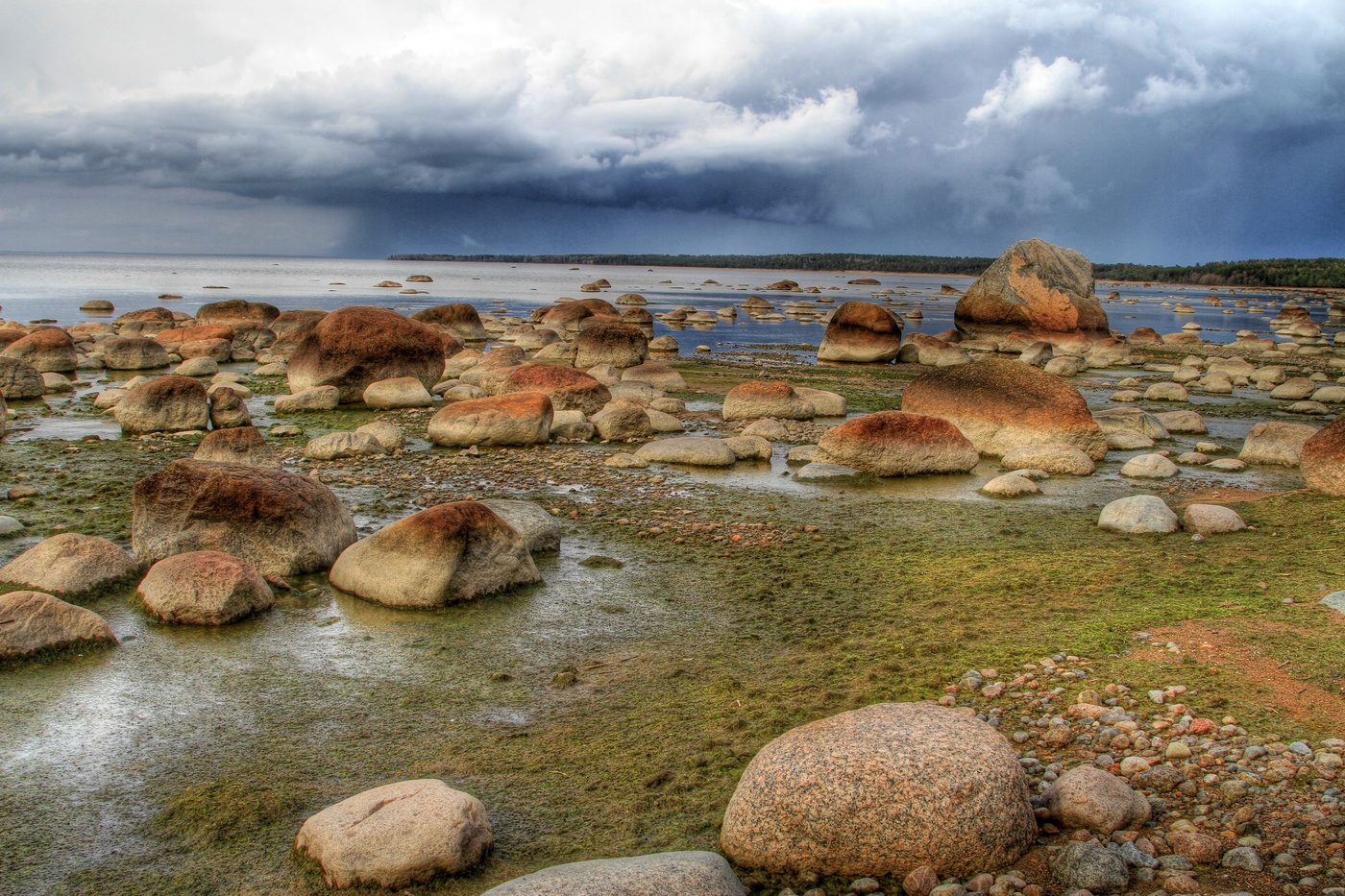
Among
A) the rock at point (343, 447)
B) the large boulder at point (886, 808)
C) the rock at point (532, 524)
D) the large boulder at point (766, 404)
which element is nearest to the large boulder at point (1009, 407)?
the large boulder at point (766, 404)

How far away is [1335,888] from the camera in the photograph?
3.57 m

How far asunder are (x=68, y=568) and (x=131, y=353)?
60.0 feet

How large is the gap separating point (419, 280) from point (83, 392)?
88785 millimetres

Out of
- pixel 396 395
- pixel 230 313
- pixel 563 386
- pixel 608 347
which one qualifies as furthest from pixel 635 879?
pixel 230 313

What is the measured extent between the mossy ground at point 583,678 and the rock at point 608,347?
16.8 meters

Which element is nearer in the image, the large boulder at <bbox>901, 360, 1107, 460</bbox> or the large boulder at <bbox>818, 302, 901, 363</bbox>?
the large boulder at <bbox>901, 360, 1107, 460</bbox>

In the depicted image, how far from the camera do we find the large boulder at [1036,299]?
1398 inches

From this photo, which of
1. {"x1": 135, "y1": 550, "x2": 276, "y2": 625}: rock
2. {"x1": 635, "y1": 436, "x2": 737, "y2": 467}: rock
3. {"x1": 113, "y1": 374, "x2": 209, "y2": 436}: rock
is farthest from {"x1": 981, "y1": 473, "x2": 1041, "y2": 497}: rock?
{"x1": 113, "y1": 374, "x2": 209, "y2": 436}: rock

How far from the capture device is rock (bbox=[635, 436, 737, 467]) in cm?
1290

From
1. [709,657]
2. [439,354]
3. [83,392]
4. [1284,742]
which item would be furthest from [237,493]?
[83,392]

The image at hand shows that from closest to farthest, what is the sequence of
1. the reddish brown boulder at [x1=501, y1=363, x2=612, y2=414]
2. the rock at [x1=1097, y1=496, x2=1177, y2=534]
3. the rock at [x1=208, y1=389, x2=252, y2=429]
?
1. the rock at [x1=1097, y1=496, x2=1177, y2=534]
2. the rock at [x1=208, y1=389, x2=252, y2=429]
3. the reddish brown boulder at [x1=501, y1=363, x2=612, y2=414]

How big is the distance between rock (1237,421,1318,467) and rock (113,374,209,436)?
1554 cm

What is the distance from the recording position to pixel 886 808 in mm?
4047

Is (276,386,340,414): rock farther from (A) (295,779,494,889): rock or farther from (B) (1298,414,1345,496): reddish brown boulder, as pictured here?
(B) (1298,414,1345,496): reddish brown boulder
